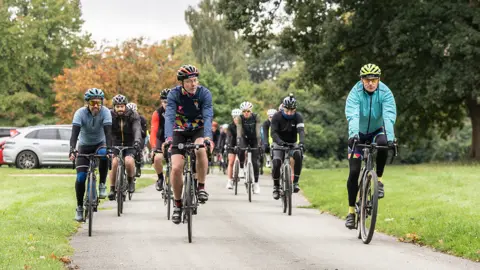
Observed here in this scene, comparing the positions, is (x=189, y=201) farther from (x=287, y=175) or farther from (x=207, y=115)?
(x=287, y=175)

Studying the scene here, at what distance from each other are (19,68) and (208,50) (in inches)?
663

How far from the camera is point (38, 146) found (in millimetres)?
33656

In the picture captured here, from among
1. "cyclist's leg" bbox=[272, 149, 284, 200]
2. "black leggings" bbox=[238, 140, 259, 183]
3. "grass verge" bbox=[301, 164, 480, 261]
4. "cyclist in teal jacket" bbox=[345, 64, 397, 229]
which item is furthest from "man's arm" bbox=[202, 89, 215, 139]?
"black leggings" bbox=[238, 140, 259, 183]

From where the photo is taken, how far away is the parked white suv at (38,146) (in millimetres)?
33625

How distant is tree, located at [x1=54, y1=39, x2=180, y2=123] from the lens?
4909cm

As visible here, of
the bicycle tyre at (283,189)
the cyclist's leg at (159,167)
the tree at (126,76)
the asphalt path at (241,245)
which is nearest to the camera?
the asphalt path at (241,245)

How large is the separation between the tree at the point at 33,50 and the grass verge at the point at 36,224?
44.5 meters

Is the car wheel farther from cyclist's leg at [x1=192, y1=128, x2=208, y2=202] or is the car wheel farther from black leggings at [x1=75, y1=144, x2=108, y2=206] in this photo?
cyclist's leg at [x1=192, y1=128, x2=208, y2=202]

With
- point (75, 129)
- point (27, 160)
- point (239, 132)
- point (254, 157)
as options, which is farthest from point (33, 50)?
point (75, 129)

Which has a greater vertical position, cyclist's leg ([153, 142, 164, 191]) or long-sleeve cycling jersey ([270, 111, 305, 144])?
long-sleeve cycling jersey ([270, 111, 305, 144])

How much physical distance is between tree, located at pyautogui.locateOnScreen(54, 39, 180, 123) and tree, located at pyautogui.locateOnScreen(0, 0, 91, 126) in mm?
13473

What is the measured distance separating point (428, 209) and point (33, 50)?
56.7 metres

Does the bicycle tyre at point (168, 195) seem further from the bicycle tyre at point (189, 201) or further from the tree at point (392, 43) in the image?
the tree at point (392, 43)

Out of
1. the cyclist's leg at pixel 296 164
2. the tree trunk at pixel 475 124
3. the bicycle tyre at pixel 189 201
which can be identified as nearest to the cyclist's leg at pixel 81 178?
the bicycle tyre at pixel 189 201
